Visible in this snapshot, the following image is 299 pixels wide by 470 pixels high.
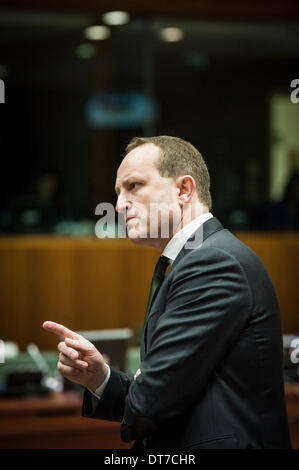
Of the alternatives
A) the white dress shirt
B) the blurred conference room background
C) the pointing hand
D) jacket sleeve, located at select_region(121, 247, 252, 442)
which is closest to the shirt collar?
the white dress shirt

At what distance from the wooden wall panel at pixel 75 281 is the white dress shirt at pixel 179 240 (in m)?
3.06

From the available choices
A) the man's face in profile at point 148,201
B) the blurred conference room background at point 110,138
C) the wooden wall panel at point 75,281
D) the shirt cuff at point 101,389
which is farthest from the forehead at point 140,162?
the wooden wall panel at point 75,281

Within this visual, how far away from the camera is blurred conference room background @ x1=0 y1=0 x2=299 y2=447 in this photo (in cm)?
422

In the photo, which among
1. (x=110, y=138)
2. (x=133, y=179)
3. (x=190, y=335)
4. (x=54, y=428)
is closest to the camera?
(x=190, y=335)

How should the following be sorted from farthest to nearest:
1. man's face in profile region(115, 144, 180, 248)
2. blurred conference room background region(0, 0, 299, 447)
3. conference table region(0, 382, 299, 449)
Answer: blurred conference room background region(0, 0, 299, 447)
conference table region(0, 382, 299, 449)
man's face in profile region(115, 144, 180, 248)

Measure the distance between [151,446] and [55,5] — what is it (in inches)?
145

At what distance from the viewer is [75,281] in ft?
14.1

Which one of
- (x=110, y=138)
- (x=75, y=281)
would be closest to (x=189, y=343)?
(x=75, y=281)

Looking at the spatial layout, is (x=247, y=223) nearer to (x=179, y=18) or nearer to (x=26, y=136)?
(x=179, y=18)

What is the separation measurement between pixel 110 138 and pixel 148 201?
168 inches

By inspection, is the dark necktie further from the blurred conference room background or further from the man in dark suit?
the blurred conference room background

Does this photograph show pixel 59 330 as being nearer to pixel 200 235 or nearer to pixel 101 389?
pixel 101 389

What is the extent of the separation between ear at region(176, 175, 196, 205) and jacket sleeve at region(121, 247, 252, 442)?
0.14m
